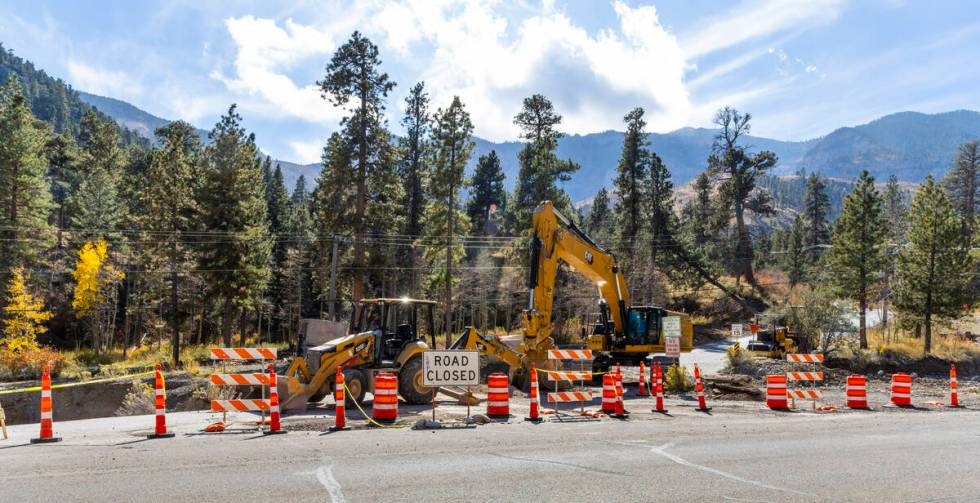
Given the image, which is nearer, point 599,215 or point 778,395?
point 778,395

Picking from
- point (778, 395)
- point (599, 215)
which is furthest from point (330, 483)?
point (599, 215)

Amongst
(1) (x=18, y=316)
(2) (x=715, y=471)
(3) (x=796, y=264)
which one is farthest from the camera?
(3) (x=796, y=264)

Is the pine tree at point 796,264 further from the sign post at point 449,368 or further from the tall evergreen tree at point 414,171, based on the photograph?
the sign post at point 449,368

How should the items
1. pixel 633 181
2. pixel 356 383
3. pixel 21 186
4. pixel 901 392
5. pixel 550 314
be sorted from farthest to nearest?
1. pixel 633 181
2. pixel 21 186
3. pixel 550 314
4. pixel 901 392
5. pixel 356 383

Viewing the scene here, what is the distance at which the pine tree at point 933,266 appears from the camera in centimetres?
3719

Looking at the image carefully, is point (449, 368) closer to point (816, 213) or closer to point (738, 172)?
point (738, 172)

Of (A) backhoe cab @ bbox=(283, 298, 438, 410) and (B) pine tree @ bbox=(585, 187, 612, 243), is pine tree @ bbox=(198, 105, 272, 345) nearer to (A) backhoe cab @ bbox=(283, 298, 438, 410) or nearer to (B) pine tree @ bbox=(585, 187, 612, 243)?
(A) backhoe cab @ bbox=(283, 298, 438, 410)

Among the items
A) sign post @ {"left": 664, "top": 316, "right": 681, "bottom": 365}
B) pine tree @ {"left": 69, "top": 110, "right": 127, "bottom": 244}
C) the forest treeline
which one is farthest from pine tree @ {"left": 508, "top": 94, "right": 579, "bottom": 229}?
pine tree @ {"left": 69, "top": 110, "right": 127, "bottom": 244}

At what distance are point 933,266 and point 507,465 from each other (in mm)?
37901

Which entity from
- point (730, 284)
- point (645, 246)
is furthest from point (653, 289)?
point (730, 284)

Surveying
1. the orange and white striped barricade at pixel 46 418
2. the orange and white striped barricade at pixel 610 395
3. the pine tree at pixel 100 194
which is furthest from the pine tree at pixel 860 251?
the pine tree at pixel 100 194

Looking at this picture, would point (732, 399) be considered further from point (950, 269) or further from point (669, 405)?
point (950, 269)

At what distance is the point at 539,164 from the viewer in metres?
45.2

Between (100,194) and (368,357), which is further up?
(100,194)
